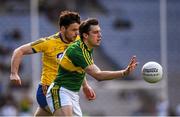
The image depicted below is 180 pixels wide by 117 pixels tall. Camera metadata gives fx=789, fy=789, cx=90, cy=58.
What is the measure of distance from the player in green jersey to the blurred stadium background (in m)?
10.0

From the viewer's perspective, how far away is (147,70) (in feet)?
32.0

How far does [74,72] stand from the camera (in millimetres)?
9695

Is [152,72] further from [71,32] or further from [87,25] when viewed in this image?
[71,32]

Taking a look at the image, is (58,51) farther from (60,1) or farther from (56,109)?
(60,1)

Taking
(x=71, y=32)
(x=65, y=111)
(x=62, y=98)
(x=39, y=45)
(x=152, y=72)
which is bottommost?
(x=65, y=111)

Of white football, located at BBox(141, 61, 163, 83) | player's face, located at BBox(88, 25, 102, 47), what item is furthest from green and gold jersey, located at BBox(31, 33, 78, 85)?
white football, located at BBox(141, 61, 163, 83)

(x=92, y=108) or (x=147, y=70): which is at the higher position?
(x=147, y=70)

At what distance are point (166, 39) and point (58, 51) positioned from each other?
1035 centimetres

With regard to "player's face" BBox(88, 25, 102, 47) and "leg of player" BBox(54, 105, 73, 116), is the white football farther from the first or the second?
"leg of player" BBox(54, 105, 73, 116)

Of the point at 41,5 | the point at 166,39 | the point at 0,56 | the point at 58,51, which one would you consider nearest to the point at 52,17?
the point at 41,5

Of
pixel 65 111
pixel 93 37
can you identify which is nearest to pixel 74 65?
pixel 93 37

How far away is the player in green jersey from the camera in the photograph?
945 centimetres

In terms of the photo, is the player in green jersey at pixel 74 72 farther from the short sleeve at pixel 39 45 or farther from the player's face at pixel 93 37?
the short sleeve at pixel 39 45

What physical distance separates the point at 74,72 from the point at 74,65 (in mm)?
122
